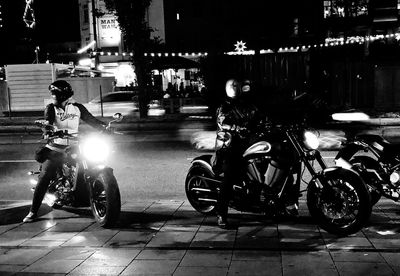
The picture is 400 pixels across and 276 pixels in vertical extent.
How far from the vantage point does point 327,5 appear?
28281 mm

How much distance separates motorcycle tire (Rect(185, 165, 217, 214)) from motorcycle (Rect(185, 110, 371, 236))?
35 centimetres

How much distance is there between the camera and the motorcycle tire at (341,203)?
533 centimetres

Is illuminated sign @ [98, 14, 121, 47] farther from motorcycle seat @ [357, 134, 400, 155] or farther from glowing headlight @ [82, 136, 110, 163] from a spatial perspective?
motorcycle seat @ [357, 134, 400, 155]

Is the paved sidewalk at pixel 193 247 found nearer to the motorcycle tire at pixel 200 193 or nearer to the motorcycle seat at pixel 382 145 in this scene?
the motorcycle tire at pixel 200 193

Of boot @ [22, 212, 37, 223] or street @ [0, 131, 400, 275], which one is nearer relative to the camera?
street @ [0, 131, 400, 275]

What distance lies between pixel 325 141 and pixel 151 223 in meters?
7.58

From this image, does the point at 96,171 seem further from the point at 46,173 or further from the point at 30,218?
the point at 30,218

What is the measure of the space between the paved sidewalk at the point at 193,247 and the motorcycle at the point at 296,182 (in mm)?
244

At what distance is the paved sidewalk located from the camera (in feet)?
15.4

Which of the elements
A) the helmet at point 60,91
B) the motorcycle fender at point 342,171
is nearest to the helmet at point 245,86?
the motorcycle fender at point 342,171

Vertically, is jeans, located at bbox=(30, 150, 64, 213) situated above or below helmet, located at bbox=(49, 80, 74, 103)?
below

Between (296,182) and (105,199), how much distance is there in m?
2.37

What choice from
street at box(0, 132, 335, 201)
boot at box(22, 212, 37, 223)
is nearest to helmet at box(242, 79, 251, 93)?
street at box(0, 132, 335, 201)

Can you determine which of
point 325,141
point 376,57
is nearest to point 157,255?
point 325,141
